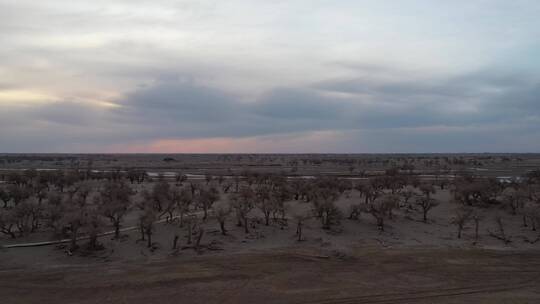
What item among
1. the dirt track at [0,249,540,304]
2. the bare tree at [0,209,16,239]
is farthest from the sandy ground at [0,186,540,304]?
the bare tree at [0,209,16,239]

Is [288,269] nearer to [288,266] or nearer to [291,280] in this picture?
[288,266]

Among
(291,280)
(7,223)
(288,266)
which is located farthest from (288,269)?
(7,223)

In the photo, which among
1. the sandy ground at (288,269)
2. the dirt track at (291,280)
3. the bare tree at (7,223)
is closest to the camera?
the dirt track at (291,280)

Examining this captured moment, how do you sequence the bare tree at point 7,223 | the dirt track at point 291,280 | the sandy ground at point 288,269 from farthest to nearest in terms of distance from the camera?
the bare tree at point 7,223 < the sandy ground at point 288,269 < the dirt track at point 291,280

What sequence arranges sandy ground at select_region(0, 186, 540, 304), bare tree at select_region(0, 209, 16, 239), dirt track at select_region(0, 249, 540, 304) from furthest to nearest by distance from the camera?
bare tree at select_region(0, 209, 16, 239) → sandy ground at select_region(0, 186, 540, 304) → dirt track at select_region(0, 249, 540, 304)

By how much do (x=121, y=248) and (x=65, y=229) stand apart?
3300 millimetres

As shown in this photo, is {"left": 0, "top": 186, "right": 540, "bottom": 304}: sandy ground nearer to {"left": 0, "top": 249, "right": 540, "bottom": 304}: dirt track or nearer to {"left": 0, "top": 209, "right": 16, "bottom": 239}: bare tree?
{"left": 0, "top": 249, "right": 540, "bottom": 304}: dirt track

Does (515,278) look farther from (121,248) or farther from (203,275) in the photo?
(121,248)

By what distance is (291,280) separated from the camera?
16125 mm

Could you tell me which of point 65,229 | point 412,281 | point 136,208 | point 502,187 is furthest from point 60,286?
point 502,187

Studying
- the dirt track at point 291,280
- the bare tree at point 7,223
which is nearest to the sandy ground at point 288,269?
the dirt track at point 291,280

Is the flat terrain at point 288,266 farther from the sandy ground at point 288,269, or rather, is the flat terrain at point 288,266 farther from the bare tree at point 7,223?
the bare tree at point 7,223

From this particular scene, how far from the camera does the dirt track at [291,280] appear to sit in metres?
14.3

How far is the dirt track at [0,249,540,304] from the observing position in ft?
47.0
